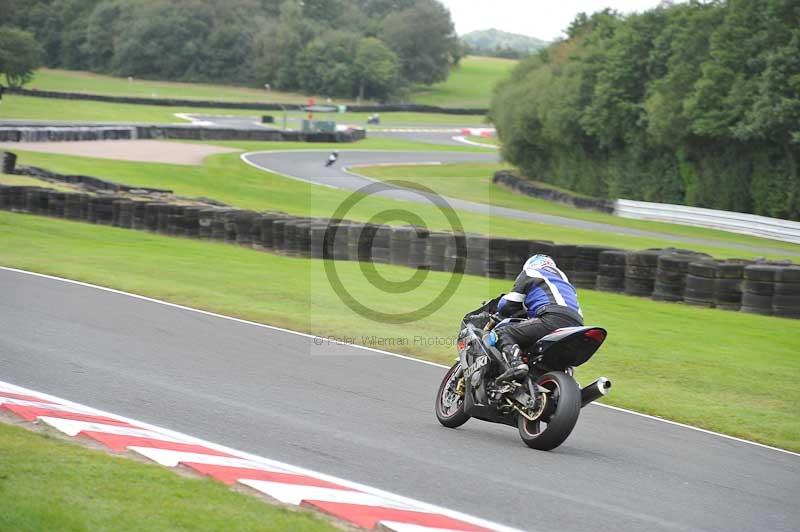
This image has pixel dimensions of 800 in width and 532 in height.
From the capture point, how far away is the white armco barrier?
33.9m

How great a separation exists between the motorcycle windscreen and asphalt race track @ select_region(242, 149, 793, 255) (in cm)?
2380

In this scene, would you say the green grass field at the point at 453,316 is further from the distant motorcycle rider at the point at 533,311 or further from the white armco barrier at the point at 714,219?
the white armco barrier at the point at 714,219

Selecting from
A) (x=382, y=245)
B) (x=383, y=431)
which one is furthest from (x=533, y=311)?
(x=382, y=245)

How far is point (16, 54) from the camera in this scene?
73.5m

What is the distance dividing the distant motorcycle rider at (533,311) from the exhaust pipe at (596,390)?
0.49 meters

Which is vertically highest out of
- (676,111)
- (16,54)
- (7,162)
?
(16,54)

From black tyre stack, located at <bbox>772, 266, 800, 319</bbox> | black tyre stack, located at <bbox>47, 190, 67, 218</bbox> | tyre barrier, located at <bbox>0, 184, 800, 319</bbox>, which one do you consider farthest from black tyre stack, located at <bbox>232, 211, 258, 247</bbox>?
black tyre stack, located at <bbox>772, 266, 800, 319</bbox>

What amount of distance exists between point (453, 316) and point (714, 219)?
24237mm

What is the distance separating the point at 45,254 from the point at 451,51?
376 feet

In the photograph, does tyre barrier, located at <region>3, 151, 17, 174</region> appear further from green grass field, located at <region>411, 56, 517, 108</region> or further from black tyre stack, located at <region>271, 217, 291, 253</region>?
green grass field, located at <region>411, 56, 517, 108</region>

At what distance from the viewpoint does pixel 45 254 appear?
741 inches

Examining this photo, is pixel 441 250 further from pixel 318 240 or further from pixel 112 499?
pixel 112 499

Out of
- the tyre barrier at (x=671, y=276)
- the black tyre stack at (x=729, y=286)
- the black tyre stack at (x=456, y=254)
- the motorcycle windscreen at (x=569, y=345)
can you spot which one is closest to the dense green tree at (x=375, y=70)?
the black tyre stack at (x=456, y=254)

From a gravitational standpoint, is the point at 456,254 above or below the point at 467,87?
below
